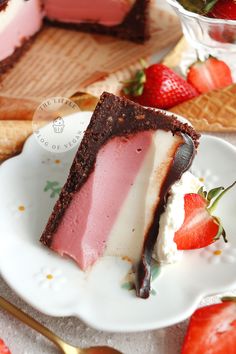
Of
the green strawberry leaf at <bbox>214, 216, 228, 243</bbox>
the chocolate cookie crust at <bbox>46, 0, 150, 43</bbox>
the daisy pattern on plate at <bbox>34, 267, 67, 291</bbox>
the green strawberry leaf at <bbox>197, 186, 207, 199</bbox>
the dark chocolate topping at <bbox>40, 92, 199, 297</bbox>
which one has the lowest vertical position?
the chocolate cookie crust at <bbox>46, 0, 150, 43</bbox>

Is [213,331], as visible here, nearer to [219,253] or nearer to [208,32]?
[219,253]

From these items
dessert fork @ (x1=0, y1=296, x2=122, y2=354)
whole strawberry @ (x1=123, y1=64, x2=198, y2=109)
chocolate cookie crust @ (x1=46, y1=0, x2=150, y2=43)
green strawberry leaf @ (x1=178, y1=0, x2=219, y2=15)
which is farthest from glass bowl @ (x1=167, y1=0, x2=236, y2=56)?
dessert fork @ (x1=0, y1=296, x2=122, y2=354)

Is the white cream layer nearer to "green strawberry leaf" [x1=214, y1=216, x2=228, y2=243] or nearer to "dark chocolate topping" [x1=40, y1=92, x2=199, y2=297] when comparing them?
"dark chocolate topping" [x1=40, y1=92, x2=199, y2=297]

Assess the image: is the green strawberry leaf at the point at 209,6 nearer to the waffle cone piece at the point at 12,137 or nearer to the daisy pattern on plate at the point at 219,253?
the waffle cone piece at the point at 12,137

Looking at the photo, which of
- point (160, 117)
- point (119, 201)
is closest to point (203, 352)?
point (119, 201)

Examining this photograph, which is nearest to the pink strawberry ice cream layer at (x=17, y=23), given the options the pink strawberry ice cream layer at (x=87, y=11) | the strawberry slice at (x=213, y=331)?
the pink strawberry ice cream layer at (x=87, y=11)

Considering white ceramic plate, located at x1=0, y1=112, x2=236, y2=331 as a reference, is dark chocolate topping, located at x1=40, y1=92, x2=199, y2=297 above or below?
above
